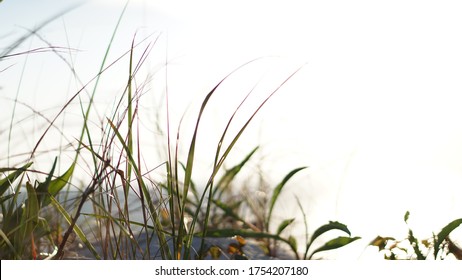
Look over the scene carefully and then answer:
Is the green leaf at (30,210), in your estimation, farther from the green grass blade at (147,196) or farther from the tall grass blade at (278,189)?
the tall grass blade at (278,189)

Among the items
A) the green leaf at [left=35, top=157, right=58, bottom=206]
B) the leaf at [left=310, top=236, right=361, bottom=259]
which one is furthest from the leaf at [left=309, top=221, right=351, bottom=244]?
the green leaf at [left=35, top=157, right=58, bottom=206]

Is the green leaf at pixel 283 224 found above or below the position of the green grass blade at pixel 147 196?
below

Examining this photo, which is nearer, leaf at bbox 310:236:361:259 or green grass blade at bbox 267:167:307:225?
Answer: leaf at bbox 310:236:361:259

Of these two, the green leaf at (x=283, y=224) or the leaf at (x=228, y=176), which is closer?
the green leaf at (x=283, y=224)

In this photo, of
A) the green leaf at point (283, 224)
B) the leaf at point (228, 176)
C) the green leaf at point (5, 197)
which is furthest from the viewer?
the leaf at point (228, 176)

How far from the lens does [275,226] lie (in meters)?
2.34

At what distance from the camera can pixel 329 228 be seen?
2084mm

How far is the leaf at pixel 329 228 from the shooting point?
2025 mm

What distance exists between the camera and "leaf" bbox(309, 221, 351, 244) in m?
2.03

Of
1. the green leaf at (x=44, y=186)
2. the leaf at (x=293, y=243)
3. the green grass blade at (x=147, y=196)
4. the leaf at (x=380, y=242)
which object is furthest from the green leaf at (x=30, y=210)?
the leaf at (x=380, y=242)

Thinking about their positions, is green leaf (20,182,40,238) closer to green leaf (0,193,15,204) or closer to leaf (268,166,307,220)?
green leaf (0,193,15,204)

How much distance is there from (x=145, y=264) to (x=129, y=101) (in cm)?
36

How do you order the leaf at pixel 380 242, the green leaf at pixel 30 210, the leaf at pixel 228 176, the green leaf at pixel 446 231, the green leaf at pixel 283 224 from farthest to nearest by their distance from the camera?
the leaf at pixel 228 176 → the green leaf at pixel 283 224 → the leaf at pixel 380 242 → the green leaf at pixel 446 231 → the green leaf at pixel 30 210

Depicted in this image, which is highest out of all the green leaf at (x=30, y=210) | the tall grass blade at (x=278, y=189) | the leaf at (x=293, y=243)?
the green leaf at (x=30, y=210)
